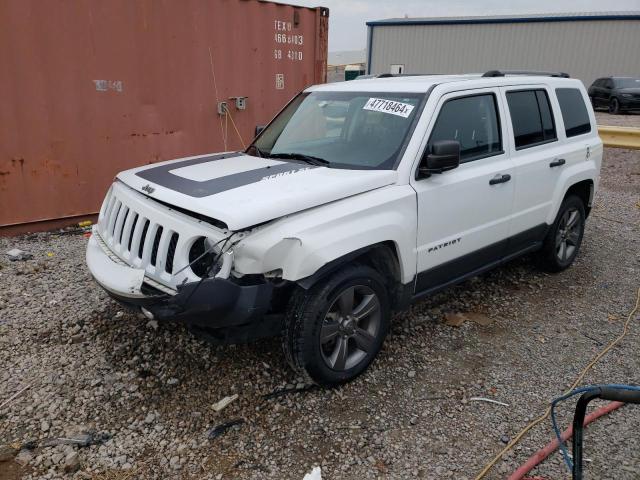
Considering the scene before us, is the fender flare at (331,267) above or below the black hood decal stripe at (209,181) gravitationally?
below

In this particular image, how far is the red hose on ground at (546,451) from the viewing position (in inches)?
98.4

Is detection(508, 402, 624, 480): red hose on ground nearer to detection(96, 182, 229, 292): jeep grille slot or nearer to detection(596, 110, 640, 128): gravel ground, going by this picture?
detection(96, 182, 229, 292): jeep grille slot

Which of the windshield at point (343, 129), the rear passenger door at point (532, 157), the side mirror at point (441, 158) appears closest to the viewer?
the side mirror at point (441, 158)

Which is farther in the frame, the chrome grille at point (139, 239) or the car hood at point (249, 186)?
the chrome grille at point (139, 239)

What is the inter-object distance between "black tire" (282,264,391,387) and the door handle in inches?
48.8

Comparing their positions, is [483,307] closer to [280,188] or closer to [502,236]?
[502,236]

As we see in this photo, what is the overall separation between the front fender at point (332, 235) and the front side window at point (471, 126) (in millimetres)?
608

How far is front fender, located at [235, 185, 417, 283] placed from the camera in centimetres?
262

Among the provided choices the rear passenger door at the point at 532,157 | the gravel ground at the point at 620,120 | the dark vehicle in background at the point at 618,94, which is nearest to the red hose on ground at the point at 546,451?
the rear passenger door at the point at 532,157

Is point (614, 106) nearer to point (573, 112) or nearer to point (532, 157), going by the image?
point (573, 112)

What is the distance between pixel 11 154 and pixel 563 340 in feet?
19.0

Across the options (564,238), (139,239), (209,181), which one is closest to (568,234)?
(564,238)

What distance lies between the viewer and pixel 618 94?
19.4 meters

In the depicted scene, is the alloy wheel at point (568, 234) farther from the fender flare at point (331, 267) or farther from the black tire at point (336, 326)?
the fender flare at point (331, 267)
